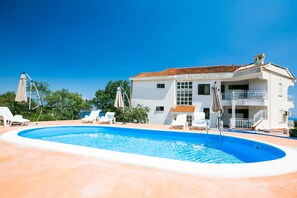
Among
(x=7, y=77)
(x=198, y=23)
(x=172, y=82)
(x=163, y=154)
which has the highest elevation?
(x=198, y=23)

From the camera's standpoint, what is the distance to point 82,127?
1292 centimetres

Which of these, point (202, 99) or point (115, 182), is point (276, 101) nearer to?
point (202, 99)

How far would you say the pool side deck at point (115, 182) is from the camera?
262cm

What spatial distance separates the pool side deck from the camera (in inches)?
103

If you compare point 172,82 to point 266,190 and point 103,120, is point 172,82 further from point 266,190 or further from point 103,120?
point 266,190

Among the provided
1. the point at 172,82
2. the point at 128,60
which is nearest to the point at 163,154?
the point at 172,82

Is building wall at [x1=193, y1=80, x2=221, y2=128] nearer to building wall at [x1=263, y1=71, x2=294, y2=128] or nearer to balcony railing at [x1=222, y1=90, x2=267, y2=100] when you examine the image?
balcony railing at [x1=222, y1=90, x2=267, y2=100]

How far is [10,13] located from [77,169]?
2046 cm

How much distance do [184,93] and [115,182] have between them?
16911 millimetres

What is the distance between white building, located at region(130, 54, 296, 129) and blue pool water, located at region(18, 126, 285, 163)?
6444 mm

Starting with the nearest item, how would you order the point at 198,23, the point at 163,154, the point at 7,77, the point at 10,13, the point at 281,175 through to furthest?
the point at 281,175, the point at 163,154, the point at 10,13, the point at 198,23, the point at 7,77

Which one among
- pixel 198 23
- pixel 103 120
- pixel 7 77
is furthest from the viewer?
pixel 7 77

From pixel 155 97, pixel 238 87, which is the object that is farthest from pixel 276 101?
pixel 155 97

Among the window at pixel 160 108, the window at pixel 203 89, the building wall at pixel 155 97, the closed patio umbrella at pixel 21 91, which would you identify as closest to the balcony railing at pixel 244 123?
the window at pixel 203 89
